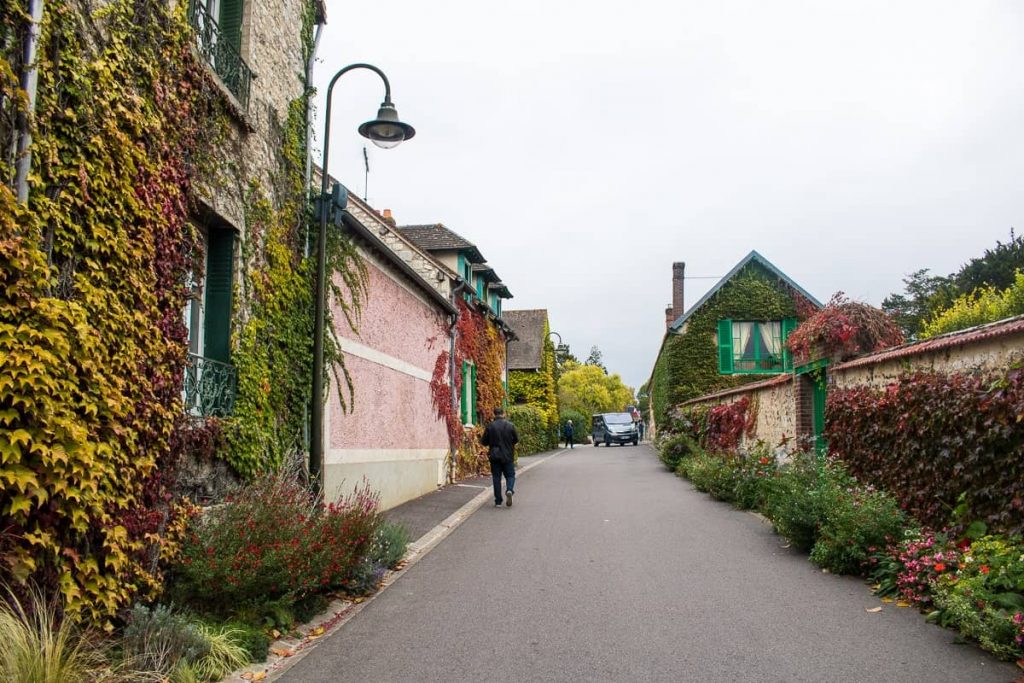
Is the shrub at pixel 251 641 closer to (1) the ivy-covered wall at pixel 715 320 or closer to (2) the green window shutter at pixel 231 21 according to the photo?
(2) the green window shutter at pixel 231 21

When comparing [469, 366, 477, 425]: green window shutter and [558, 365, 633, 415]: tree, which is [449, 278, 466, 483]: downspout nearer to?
[469, 366, 477, 425]: green window shutter

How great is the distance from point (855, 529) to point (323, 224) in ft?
21.6

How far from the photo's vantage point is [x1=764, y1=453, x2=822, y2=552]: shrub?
27.9ft

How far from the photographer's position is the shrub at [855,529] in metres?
7.43

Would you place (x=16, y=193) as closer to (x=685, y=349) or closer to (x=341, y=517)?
(x=341, y=517)

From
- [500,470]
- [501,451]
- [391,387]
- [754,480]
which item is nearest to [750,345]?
[754,480]

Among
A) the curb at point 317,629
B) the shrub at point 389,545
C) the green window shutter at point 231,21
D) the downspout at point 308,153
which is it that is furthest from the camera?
the downspout at point 308,153

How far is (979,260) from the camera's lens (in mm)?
38594

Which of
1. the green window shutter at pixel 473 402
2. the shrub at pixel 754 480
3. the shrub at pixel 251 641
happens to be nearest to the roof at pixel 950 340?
the shrub at pixel 754 480

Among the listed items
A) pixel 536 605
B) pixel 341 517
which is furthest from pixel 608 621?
pixel 341 517

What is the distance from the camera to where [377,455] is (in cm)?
1233

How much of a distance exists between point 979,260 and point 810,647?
39863 mm

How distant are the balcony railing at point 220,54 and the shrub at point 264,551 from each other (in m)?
3.99

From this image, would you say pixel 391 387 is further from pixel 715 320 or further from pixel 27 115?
pixel 715 320
